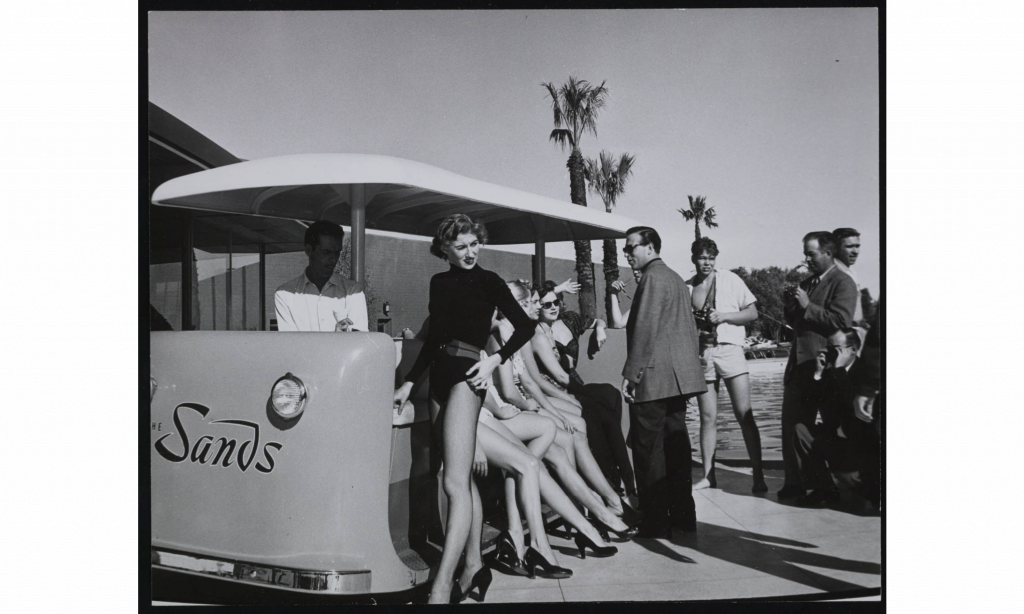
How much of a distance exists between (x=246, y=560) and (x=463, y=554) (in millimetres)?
912

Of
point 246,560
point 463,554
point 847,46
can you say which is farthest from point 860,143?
point 246,560

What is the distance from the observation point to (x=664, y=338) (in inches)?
Answer: 140

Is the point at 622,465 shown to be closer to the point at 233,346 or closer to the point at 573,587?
the point at 573,587

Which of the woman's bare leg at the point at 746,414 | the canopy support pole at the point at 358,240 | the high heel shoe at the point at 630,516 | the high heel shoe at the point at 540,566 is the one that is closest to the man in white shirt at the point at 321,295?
the canopy support pole at the point at 358,240

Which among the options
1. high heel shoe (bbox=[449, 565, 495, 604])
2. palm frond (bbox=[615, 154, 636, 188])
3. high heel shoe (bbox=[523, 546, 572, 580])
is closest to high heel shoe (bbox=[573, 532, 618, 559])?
high heel shoe (bbox=[523, 546, 572, 580])

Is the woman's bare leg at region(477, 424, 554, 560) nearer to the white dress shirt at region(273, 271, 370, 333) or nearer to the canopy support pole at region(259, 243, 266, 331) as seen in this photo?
the white dress shirt at region(273, 271, 370, 333)

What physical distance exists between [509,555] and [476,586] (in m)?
0.26

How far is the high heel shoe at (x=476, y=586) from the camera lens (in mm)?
2957

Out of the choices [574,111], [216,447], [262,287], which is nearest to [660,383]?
[574,111]

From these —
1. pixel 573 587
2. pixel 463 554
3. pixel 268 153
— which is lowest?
pixel 573 587

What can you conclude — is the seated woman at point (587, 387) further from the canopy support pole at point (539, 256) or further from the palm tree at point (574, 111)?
the palm tree at point (574, 111)

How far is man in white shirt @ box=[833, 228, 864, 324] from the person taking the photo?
3.39m

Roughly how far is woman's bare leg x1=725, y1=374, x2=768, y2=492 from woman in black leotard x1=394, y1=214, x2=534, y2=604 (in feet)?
4.89

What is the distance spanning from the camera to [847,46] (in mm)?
3424
